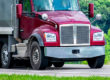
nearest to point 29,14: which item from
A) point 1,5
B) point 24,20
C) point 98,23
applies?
point 24,20

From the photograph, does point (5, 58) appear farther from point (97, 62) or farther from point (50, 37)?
point (97, 62)

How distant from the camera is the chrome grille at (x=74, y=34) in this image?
17.8 m

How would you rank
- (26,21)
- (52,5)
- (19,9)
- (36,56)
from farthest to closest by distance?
(26,21) < (52,5) < (19,9) < (36,56)

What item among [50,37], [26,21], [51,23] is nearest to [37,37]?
[50,37]

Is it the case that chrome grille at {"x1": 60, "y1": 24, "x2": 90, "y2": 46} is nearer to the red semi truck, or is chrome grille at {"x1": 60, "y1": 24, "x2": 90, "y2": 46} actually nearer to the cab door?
the red semi truck

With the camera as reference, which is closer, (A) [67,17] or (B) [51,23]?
(B) [51,23]

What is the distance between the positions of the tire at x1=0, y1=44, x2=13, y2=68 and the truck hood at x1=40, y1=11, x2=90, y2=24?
2755 mm

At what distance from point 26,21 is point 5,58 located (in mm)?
2066

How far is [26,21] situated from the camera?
19.6 metres

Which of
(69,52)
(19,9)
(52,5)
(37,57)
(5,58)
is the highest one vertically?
(52,5)

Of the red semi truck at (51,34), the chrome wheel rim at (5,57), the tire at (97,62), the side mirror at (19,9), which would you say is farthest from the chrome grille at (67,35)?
the chrome wheel rim at (5,57)

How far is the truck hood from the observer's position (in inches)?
706

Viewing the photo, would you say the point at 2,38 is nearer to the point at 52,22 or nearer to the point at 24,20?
the point at 24,20

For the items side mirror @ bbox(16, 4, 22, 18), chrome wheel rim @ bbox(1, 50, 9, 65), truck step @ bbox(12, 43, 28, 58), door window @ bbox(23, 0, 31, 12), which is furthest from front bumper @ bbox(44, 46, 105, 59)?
chrome wheel rim @ bbox(1, 50, 9, 65)
